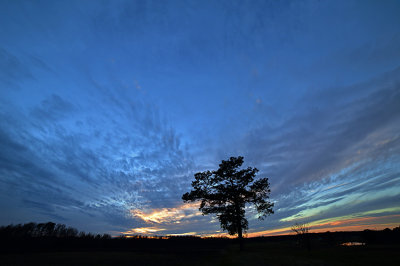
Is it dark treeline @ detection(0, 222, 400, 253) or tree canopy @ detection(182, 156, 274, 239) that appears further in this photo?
dark treeline @ detection(0, 222, 400, 253)

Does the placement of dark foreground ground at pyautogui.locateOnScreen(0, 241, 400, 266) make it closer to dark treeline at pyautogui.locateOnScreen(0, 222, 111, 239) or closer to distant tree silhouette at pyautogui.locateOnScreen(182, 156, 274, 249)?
distant tree silhouette at pyautogui.locateOnScreen(182, 156, 274, 249)

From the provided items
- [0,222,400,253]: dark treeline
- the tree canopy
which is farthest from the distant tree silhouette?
[0,222,400,253]: dark treeline

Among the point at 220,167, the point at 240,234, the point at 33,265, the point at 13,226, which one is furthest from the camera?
the point at 13,226

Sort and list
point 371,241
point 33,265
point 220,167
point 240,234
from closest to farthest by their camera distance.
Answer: point 33,265
point 240,234
point 220,167
point 371,241

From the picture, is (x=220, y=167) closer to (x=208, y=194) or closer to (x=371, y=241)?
(x=208, y=194)

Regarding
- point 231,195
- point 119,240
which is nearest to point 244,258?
point 231,195

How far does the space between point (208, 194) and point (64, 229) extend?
202m

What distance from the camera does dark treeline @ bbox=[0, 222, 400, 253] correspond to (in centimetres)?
7025

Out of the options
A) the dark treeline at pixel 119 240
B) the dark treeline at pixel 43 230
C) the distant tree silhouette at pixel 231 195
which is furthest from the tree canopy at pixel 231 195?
the dark treeline at pixel 43 230

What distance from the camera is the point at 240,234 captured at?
38000mm

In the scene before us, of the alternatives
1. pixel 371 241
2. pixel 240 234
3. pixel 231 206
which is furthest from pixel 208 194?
pixel 371 241

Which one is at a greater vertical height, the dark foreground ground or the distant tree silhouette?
the distant tree silhouette

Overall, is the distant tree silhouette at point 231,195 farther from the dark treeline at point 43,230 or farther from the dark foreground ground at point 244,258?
the dark treeline at point 43,230

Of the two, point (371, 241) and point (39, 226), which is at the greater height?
point (39, 226)
